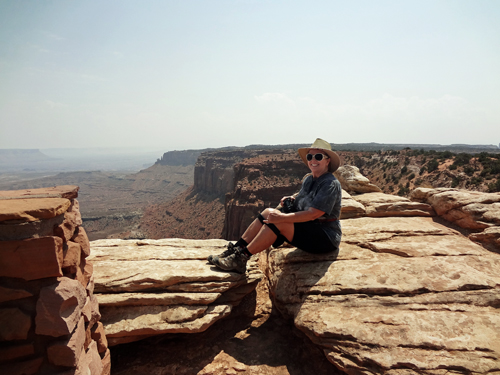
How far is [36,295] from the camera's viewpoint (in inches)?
98.5

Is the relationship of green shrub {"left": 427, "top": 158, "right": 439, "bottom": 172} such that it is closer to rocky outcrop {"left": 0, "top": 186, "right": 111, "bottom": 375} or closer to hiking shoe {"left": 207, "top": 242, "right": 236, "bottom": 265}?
hiking shoe {"left": 207, "top": 242, "right": 236, "bottom": 265}

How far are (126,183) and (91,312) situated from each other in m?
174

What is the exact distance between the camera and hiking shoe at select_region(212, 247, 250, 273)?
4.56 metres

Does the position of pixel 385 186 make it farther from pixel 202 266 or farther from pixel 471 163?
pixel 202 266

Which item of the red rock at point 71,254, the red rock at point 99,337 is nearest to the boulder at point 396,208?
the red rock at point 99,337

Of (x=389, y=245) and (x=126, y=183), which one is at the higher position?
(x=389, y=245)

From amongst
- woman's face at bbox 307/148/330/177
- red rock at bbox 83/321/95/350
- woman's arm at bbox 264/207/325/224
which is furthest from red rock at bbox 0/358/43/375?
woman's face at bbox 307/148/330/177

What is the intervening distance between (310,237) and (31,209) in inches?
→ 140

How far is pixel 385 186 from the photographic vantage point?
104ft

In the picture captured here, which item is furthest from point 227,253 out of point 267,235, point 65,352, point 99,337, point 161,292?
point 65,352

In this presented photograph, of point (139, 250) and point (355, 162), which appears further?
point (355, 162)

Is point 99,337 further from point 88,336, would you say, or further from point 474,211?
point 474,211

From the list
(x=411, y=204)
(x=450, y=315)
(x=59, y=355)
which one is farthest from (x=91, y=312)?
(x=411, y=204)

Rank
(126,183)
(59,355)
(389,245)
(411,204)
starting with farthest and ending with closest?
(126,183) < (411,204) < (389,245) < (59,355)
